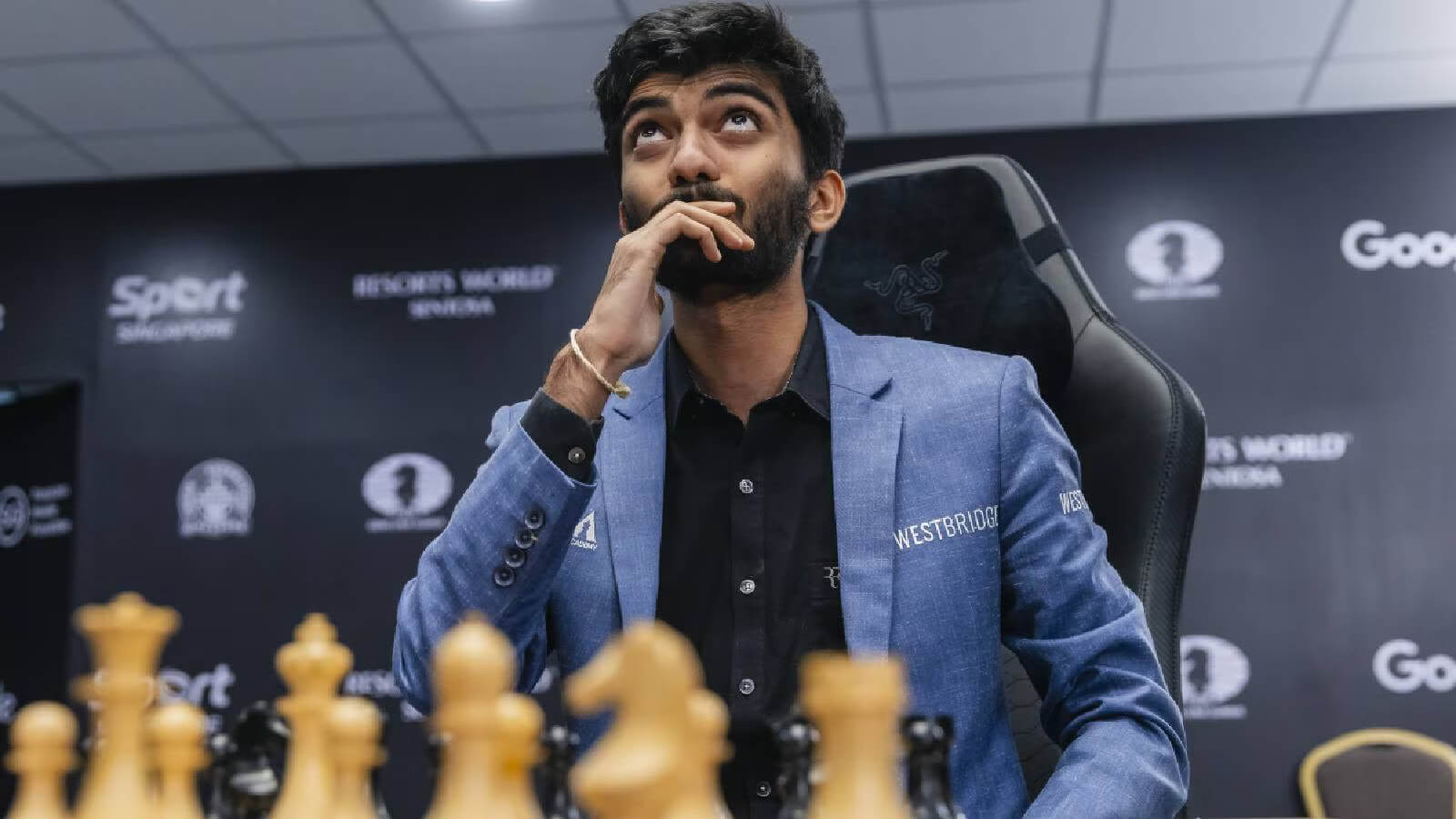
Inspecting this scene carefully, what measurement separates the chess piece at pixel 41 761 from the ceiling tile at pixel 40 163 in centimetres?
473

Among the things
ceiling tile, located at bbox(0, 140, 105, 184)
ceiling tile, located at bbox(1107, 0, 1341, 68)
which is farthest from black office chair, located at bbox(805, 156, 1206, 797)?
ceiling tile, located at bbox(0, 140, 105, 184)

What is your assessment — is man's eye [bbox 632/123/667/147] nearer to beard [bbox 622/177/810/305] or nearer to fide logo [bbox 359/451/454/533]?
beard [bbox 622/177/810/305]

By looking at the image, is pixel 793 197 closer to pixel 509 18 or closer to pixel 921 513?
A: pixel 921 513

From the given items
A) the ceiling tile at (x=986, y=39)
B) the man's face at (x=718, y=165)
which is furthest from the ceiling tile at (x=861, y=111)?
the man's face at (x=718, y=165)

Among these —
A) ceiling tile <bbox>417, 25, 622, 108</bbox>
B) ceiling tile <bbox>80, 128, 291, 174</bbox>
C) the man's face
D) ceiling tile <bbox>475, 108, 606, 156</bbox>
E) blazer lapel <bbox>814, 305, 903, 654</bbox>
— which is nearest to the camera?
blazer lapel <bbox>814, 305, 903, 654</bbox>

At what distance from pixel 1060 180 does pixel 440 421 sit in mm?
2228

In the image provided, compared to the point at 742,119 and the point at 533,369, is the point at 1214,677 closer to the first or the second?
the point at 533,369

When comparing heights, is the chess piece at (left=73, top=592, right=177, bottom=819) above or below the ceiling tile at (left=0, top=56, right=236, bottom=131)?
below

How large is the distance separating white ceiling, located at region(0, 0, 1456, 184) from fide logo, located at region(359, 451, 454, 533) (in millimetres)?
1096

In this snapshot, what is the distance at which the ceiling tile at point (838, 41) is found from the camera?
3826 mm

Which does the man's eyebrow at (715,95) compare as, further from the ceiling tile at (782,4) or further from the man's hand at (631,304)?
the ceiling tile at (782,4)

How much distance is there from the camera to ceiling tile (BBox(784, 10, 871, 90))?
383cm

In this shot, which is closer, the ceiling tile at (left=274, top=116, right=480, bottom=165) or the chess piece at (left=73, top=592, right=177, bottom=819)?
the chess piece at (left=73, top=592, right=177, bottom=819)

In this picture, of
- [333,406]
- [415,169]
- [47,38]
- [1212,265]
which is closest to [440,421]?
[333,406]
